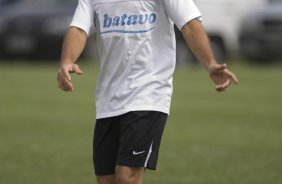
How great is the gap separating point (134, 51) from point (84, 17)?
1.33 ft

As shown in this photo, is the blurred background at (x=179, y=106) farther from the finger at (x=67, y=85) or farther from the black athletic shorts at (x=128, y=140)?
the finger at (x=67, y=85)

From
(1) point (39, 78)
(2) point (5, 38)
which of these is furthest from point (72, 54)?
(2) point (5, 38)

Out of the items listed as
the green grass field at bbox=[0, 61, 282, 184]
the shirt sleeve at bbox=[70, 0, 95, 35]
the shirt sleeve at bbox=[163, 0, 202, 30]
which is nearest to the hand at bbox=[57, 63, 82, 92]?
the shirt sleeve at bbox=[70, 0, 95, 35]

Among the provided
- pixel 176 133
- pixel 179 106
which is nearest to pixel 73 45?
pixel 176 133

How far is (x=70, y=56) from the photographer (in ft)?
20.6

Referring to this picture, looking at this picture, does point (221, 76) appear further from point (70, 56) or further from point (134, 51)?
point (70, 56)

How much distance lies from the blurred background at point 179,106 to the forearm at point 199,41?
3102 millimetres

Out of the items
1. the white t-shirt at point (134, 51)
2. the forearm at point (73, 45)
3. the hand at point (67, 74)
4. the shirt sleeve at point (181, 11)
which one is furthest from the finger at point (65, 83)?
the shirt sleeve at point (181, 11)

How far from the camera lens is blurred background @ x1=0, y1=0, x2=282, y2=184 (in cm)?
1000

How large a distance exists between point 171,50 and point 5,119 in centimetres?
816

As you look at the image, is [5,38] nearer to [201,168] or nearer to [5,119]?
[5,119]

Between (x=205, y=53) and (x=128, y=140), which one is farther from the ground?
(x=205, y=53)

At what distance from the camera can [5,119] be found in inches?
566

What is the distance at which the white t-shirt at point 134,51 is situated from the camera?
644 centimetres
